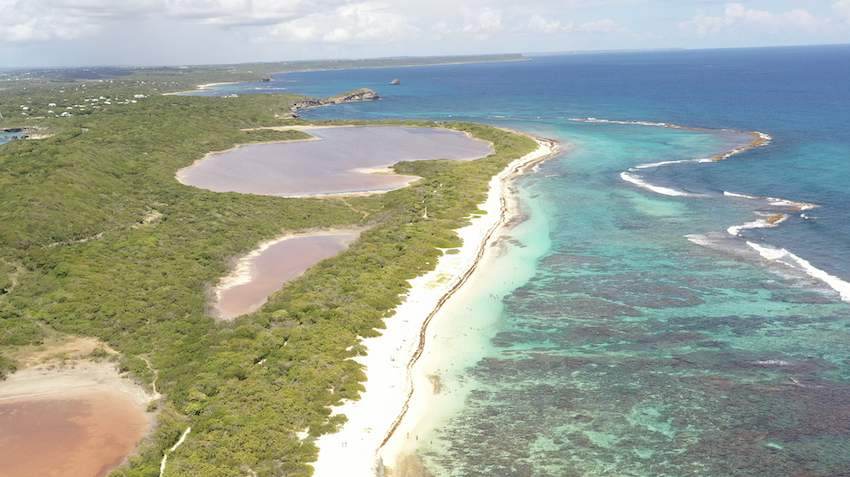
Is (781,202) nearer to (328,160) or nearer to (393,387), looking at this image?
(393,387)

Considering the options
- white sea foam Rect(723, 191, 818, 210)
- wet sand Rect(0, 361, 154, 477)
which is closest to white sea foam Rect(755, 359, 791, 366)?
wet sand Rect(0, 361, 154, 477)

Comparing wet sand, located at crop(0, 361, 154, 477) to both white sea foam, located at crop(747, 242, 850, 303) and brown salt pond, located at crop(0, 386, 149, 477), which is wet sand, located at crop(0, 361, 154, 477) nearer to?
brown salt pond, located at crop(0, 386, 149, 477)

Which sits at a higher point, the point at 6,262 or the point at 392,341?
the point at 6,262

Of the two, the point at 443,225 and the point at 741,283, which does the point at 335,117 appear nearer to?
the point at 443,225

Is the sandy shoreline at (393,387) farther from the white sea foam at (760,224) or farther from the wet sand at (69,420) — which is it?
the white sea foam at (760,224)

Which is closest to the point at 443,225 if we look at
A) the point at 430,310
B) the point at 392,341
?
the point at 430,310
